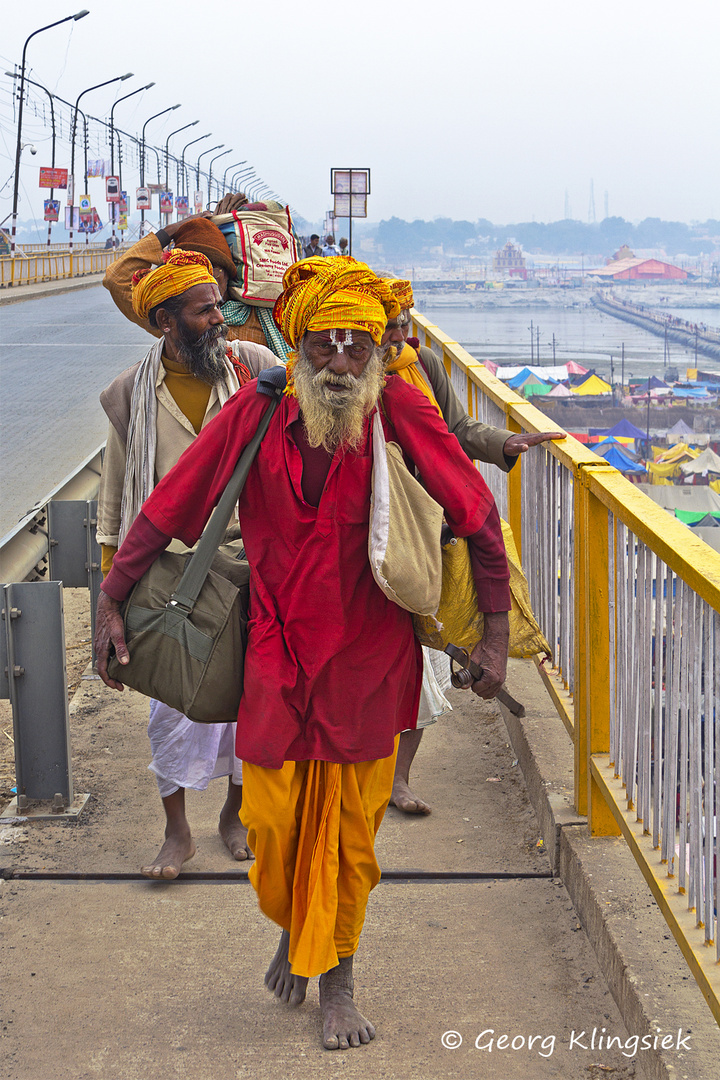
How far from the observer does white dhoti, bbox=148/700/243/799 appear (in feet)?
11.4

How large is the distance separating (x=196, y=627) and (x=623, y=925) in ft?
4.15

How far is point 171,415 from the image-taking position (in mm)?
3385

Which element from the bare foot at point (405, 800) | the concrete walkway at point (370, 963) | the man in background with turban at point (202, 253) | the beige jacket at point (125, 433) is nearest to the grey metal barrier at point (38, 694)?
the concrete walkway at point (370, 963)

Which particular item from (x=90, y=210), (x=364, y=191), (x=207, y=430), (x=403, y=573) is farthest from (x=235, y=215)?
(x=90, y=210)

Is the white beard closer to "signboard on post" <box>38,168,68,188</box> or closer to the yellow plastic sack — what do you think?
the yellow plastic sack

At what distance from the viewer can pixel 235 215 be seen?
4.91m

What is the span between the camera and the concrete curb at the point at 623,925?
7.64 ft

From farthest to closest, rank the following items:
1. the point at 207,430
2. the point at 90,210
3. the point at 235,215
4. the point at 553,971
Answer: the point at 90,210, the point at 235,215, the point at 553,971, the point at 207,430

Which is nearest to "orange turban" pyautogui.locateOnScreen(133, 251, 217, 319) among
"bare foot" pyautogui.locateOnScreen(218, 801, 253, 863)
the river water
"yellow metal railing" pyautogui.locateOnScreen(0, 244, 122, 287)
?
"bare foot" pyautogui.locateOnScreen(218, 801, 253, 863)

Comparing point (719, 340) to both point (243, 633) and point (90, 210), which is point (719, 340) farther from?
point (243, 633)

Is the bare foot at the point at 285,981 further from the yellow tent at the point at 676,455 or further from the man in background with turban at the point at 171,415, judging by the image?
the yellow tent at the point at 676,455

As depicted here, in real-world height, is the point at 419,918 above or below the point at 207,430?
below

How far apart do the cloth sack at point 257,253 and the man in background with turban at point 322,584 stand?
2.15 metres

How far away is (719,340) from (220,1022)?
553ft
